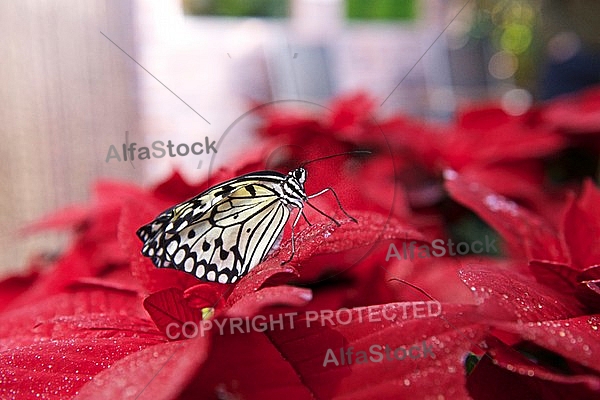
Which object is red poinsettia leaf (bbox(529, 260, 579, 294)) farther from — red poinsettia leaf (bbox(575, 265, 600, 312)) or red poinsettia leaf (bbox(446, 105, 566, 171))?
red poinsettia leaf (bbox(446, 105, 566, 171))

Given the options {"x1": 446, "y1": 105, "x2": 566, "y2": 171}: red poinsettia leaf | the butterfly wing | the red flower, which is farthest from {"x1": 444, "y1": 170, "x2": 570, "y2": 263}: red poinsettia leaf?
{"x1": 446, "y1": 105, "x2": 566, "y2": 171}: red poinsettia leaf

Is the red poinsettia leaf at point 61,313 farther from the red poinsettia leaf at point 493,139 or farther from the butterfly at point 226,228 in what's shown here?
the red poinsettia leaf at point 493,139

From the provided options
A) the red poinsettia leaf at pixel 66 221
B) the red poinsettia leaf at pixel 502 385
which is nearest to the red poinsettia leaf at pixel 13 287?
→ the red poinsettia leaf at pixel 66 221

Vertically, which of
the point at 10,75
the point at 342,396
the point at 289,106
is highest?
the point at 10,75

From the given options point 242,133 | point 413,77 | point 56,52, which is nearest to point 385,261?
point 242,133

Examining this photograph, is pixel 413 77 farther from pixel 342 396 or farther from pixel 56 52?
pixel 342 396

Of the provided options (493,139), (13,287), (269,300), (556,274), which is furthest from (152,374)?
(493,139)
